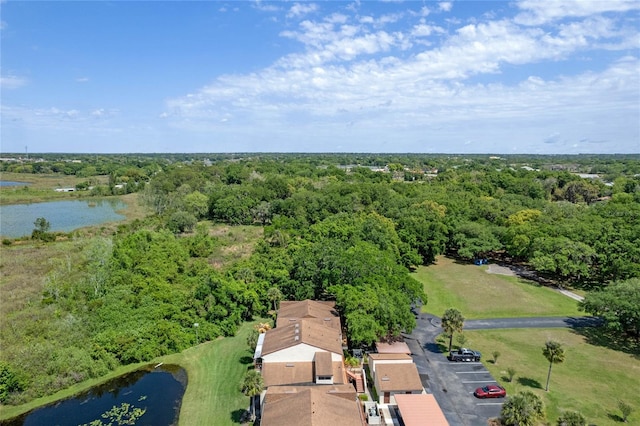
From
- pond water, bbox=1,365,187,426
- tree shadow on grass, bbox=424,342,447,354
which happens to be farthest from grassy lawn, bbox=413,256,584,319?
pond water, bbox=1,365,187,426

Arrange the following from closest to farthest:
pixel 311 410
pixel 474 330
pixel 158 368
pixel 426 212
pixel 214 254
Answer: pixel 311 410 → pixel 158 368 → pixel 474 330 → pixel 214 254 → pixel 426 212

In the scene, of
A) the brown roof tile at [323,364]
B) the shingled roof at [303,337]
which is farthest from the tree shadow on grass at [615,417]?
the brown roof tile at [323,364]

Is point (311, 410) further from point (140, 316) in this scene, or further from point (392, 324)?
point (140, 316)

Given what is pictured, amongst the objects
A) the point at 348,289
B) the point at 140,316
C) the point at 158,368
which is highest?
the point at 348,289

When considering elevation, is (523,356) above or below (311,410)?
below

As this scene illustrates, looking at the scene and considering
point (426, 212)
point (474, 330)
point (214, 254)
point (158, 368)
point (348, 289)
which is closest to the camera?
point (158, 368)

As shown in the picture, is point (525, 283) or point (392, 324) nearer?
point (392, 324)

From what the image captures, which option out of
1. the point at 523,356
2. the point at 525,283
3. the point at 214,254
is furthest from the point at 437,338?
the point at 214,254
